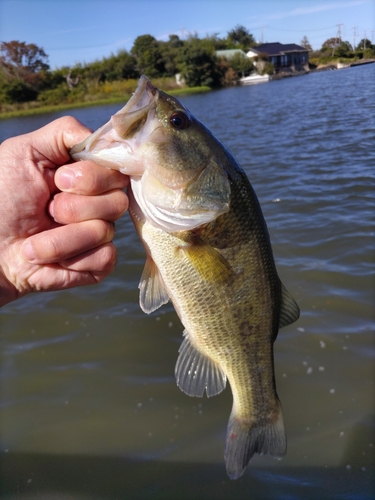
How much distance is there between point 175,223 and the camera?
1770mm

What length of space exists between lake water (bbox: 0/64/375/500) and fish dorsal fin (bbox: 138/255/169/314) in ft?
5.28

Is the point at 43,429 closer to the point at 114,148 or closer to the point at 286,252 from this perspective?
the point at 114,148

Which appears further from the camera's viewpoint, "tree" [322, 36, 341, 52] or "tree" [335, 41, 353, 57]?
"tree" [322, 36, 341, 52]

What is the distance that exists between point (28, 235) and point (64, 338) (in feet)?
9.39

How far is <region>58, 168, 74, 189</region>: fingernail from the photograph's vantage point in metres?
1.79

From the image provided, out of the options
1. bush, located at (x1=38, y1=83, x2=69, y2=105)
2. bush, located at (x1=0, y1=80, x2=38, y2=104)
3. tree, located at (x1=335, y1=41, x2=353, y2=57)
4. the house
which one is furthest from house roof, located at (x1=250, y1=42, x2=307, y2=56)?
bush, located at (x1=0, y1=80, x2=38, y2=104)

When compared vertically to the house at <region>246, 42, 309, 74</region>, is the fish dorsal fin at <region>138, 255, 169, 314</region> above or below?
below

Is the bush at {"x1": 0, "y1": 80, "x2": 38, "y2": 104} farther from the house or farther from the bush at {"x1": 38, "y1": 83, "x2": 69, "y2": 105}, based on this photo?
the house

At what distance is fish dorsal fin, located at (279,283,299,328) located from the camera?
213cm

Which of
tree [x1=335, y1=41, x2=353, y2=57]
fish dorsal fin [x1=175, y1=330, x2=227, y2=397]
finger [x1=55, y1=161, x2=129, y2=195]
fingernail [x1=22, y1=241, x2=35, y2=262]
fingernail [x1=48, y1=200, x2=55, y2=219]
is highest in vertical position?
tree [x1=335, y1=41, x2=353, y2=57]

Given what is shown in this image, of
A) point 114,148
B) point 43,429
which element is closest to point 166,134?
point 114,148

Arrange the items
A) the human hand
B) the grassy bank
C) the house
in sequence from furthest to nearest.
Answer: the house < the grassy bank < the human hand

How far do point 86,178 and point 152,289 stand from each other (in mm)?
630

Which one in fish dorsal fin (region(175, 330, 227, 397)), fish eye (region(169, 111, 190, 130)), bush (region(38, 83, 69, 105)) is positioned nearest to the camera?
fish eye (region(169, 111, 190, 130))
